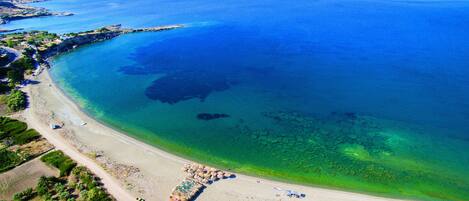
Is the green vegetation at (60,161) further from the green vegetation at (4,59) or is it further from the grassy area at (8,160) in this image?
the green vegetation at (4,59)

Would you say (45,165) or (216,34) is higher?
(216,34)

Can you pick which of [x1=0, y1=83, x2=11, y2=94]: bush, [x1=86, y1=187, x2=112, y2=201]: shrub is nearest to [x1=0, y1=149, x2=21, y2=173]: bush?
[x1=86, y1=187, x2=112, y2=201]: shrub

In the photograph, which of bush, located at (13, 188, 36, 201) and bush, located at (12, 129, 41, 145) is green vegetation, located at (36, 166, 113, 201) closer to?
bush, located at (13, 188, 36, 201)

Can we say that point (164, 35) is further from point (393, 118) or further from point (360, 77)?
point (393, 118)

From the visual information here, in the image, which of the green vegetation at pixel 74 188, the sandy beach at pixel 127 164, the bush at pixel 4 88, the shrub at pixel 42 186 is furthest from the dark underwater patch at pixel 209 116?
the bush at pixel 4 88

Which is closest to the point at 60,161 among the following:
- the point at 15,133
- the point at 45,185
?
the point at 45,185

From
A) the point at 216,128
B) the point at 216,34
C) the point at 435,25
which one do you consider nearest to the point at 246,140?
the point at 216,128
